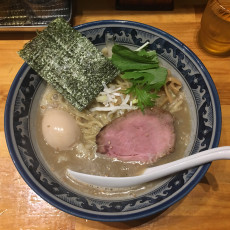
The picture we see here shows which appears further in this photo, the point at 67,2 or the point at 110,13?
the point at 110,13

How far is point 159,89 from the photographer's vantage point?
131 cm

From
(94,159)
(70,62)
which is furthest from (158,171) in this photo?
(70,62)

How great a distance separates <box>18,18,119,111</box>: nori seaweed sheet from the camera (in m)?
1.23

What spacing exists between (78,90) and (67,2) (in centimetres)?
64

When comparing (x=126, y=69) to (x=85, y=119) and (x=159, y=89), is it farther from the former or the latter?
(x=85, y=119)

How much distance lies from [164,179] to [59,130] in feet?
1.86

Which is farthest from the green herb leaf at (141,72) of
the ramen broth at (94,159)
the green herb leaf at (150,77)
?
the ramen broth at (94,159)

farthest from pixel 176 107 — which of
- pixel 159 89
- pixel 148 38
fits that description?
pixel 148 38

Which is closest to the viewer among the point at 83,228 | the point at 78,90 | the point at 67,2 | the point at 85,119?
the point at 83,228

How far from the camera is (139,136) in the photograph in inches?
49.8

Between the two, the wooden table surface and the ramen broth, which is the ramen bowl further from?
the wooden table surface

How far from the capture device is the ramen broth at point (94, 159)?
1.15 meters

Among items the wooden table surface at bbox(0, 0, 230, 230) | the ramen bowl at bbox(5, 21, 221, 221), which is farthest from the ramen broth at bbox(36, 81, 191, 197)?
the wooden table surface at bbox(0, 0, 230, 230)

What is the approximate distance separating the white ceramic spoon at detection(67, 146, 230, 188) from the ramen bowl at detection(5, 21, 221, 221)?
36 millimetres
